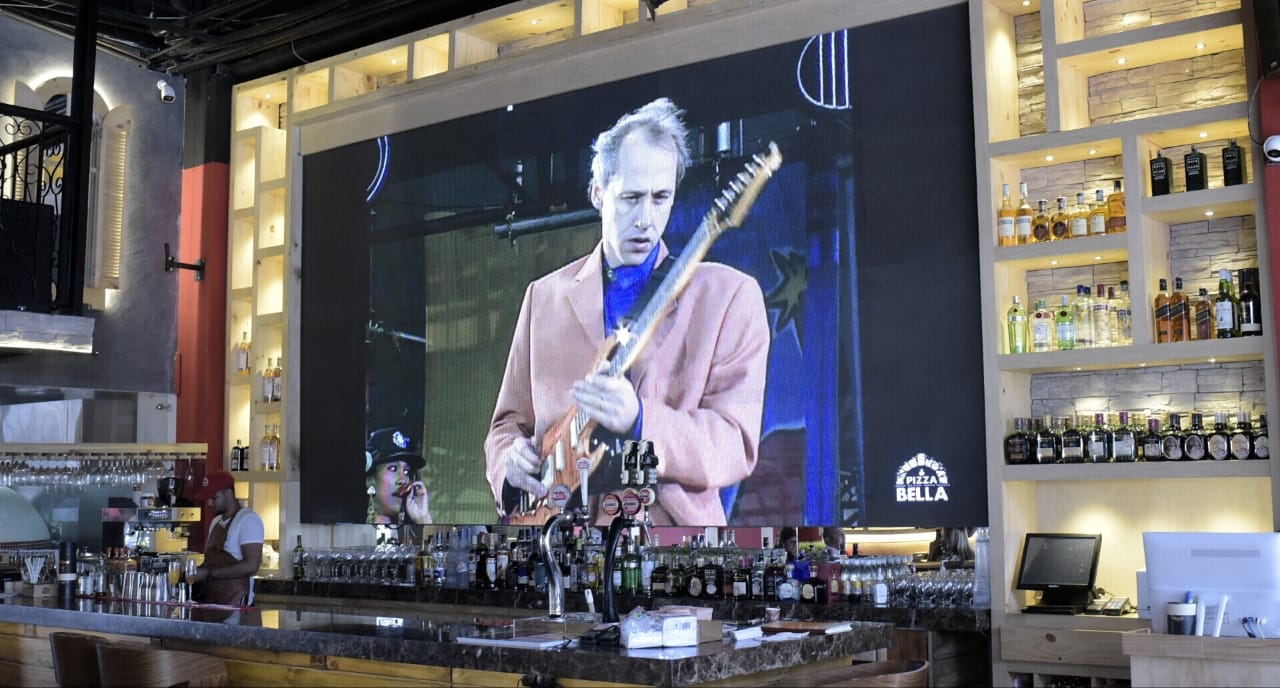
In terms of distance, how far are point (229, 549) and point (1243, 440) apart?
17.3 ft

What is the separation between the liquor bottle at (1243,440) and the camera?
507cm

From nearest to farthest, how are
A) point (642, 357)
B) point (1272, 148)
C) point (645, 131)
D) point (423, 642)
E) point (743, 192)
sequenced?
1. point (423, 642)
2. point (1272, 148)
3. point (743, 192)
4. point (642, 357)
5. point (645, 131)

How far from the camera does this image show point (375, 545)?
8.19 m

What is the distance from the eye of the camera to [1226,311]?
5.18m

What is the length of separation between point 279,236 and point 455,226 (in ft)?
5.83

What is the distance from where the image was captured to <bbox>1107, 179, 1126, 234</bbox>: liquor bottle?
5.52 m

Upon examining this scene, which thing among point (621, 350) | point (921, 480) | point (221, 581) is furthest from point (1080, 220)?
point (221, 581)

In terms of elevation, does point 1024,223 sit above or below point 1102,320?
above

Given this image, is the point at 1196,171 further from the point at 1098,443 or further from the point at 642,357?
the point at 642,357

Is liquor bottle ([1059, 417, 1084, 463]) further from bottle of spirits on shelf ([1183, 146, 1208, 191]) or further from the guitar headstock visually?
the guitar headstock

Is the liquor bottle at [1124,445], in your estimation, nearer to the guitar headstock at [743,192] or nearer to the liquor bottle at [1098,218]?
the liquor bottle at [1098,218]

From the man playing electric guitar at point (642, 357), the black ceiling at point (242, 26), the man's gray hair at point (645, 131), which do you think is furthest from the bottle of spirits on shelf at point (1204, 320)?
the black ceiling at point (242, 26)

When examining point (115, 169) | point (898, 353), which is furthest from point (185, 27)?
point (898, 353)

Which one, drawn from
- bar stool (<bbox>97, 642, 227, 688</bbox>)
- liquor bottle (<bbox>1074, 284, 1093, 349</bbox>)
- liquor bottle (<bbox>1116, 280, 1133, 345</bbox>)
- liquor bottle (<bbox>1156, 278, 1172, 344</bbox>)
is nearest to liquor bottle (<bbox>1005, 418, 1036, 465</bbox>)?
liquor bottle (<bbox>1074, 284, 1093, 349</bbox>)
